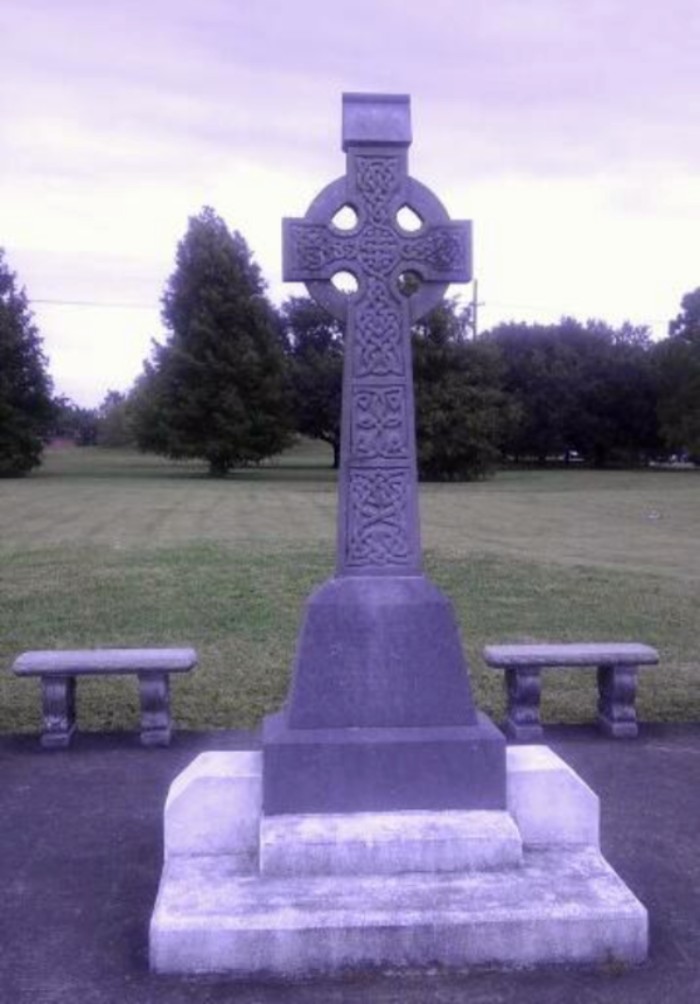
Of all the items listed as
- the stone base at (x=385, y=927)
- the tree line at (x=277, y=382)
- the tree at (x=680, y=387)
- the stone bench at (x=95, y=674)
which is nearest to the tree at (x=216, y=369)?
the tree line at (x=277, y=382)

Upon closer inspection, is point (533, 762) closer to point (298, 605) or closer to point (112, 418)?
point (298, 605)

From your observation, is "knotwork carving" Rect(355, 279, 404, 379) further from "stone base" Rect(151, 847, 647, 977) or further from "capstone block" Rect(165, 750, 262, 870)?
"stone base" Rect(151, 847, 647, 977)

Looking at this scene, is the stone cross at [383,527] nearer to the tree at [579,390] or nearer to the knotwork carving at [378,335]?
the knotwork carving at [378,335]

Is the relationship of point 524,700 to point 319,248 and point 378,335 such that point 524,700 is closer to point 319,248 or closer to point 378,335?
point 378,335

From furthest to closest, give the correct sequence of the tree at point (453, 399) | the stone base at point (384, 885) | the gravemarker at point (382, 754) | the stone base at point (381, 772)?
the tree at point (453, 399) → the stone base at point (381, 772) → the gravemarker at point (382, 754) → the stone base at point (384, 885)

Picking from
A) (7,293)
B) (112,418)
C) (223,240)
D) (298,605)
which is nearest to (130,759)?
(298,605)

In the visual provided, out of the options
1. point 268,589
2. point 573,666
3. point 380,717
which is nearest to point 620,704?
point 573,666

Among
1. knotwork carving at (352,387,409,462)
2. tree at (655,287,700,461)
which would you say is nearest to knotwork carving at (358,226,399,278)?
knotwork carving at (352,387,409,462)

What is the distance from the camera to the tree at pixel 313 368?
52.4 metres

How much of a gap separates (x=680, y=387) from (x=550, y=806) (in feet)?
181

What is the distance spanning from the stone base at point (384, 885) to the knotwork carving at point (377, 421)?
146 cm

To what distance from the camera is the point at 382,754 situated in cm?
468

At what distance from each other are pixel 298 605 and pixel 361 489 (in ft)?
27.3

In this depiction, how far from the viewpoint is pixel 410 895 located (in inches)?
171
